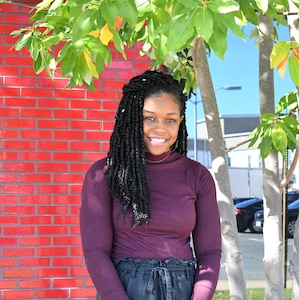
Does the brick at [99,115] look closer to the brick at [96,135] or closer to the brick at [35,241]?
the brick at [96,135]

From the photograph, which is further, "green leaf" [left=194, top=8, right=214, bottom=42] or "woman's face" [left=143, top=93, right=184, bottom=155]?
"woman's face" [left=143, top=93, right=184, bottom=155]

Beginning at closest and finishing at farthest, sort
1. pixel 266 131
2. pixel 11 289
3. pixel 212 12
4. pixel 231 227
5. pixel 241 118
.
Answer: pixel 212 12
pixel 266 131
pixel 231 227
pixel 11 289
pixel 241 118

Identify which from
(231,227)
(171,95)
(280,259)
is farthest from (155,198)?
(280,259)

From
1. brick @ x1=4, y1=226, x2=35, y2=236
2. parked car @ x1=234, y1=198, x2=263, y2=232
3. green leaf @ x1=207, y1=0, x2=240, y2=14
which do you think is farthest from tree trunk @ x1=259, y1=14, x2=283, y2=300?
parked car @ x1=234, y1=198, x2=263, y2=232

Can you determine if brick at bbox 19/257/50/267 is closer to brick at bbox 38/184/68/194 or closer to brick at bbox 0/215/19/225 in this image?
brick at bbox 0/215/19/225

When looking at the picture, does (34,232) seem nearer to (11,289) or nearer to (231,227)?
(11,289)

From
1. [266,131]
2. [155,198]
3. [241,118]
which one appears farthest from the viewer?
[241,118]

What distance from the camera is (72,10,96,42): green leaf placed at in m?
2.07

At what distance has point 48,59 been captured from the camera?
327 centimetres

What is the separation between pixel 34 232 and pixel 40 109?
935mm

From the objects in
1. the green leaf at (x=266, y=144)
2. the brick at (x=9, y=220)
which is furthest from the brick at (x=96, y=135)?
the green leaf at (x=266, y=144)

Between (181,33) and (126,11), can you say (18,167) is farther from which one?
(181,33)

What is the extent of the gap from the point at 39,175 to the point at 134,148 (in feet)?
7.76

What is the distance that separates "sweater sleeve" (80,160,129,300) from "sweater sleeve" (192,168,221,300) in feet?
1.14
